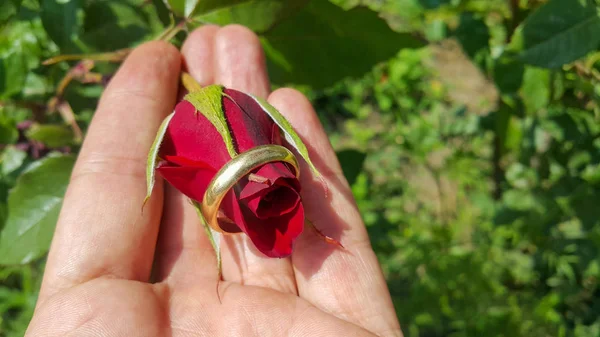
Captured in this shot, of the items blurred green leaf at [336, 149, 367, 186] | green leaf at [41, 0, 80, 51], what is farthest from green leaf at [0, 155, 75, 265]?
blurred green leaf at [336, 149, 367, 186]

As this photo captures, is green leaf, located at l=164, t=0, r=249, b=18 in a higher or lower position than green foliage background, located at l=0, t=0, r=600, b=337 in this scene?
higher

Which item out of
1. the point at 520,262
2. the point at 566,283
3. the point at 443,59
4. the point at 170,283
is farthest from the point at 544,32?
the point at 443,59

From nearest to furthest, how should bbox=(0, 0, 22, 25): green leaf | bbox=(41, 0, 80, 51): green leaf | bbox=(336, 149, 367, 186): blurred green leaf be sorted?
1. bbox=(0, 0, 22, 25): green leaf
2. bbox=(41, 0, 80, 51): green leaf
3. bbox=(336, 149, 367, 186): blurred green leaf

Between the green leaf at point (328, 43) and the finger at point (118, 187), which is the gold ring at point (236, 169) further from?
the green leaf at point (328, 43)

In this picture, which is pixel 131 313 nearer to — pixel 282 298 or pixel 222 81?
pixel 282 298

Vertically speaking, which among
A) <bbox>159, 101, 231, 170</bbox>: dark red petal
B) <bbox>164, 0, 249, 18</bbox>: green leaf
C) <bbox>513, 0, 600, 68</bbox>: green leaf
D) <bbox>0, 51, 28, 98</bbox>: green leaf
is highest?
<bbox>513, 0, 600, 68</bbox>: green leaf

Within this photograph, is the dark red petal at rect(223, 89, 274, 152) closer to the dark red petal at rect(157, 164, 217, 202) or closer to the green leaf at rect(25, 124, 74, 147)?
the dark red petal at rect(157, 164, 217, 202)
